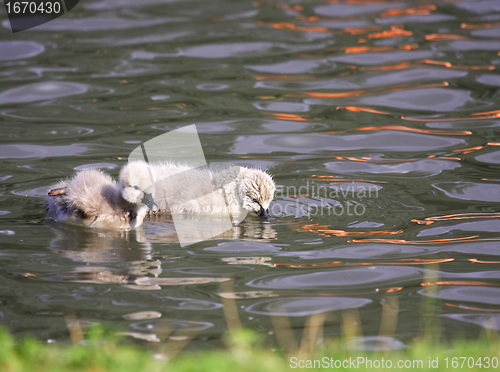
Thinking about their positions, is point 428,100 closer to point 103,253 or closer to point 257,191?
point 257,191

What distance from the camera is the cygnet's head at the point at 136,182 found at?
575 cm

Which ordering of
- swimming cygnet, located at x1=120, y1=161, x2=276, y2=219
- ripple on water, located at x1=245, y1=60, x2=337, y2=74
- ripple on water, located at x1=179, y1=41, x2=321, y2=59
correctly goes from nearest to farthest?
swimming cygnet, located at x1=120, y1=161, x2=276, y2=219, ripple on water, located at x1=245, y1=60, x2=337, y2=74, ripple on water, located at x1=179, y1=41, x2=321, y2=59

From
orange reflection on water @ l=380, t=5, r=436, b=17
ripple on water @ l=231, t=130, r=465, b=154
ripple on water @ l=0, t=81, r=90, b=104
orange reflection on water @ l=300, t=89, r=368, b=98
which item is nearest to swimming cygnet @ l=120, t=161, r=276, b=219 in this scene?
ripple on water @ l=231, t=130, r=465, b=154

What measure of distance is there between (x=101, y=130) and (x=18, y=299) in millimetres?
4035

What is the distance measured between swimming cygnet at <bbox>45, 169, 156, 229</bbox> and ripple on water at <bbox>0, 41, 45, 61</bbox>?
18.9 ft

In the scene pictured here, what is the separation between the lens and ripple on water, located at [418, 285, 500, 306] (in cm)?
487

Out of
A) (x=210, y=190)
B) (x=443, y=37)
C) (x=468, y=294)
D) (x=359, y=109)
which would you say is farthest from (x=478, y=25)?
(x=468, y=294)

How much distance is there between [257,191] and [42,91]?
4.64m

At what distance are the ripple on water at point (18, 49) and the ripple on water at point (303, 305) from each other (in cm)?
789

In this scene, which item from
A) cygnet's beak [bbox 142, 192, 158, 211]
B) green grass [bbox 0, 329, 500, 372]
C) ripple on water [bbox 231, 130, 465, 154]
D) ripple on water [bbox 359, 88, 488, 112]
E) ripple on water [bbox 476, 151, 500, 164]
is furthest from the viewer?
ripple on water [bbox 359, 88, 488, 112]

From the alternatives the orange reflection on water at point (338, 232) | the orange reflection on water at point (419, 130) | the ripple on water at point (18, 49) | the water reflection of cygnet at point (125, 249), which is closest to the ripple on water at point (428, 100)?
the orange reflection on water at point (419, 130)

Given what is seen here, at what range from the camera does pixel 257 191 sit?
655 cm

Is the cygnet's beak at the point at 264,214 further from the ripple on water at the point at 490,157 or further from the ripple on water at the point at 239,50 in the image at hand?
the ripple on water at the point at 239,50

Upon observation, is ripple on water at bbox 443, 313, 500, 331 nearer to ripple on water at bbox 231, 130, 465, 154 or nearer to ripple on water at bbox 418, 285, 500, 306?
ripple on water at bbox 418, 285, 500, 306
